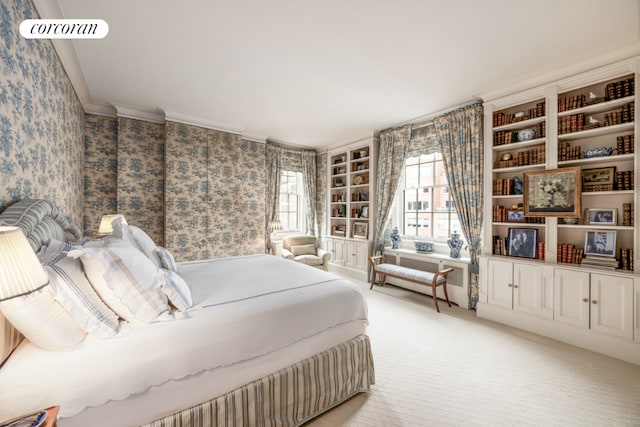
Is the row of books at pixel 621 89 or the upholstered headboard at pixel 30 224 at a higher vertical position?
the row of books at pixel 621 89

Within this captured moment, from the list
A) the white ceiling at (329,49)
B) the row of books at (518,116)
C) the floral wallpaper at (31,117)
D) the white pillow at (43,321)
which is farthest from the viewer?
the row of books at (518,116)

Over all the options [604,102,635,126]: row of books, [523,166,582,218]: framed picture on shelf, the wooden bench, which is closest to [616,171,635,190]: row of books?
[523,166,582,218]: framed picture on shelf

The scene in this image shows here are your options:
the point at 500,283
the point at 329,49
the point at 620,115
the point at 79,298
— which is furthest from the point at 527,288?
the point at 79,298

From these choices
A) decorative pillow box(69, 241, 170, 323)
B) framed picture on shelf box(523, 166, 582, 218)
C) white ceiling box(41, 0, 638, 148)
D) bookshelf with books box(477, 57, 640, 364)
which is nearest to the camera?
decorative pillow box(69, 241, 170, 323)

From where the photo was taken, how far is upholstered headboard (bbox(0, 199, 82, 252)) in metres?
1.32

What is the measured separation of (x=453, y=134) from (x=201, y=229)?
4.41m

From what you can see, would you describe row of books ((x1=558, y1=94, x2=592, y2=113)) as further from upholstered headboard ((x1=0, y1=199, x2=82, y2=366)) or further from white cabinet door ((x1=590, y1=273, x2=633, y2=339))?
upholstered headboard ((x1=0, y1=199, x2=82, y2=366))

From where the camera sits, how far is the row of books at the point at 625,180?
2406mm

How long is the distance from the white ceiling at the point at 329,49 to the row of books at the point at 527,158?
33.7 inches

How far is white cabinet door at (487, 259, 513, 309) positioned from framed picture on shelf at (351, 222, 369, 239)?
7.44 feet

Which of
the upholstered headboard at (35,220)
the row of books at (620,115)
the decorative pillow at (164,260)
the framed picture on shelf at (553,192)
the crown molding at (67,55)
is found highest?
the crown molding at (67,55)

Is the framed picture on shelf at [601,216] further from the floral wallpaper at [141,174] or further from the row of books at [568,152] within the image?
the floral wallpaper at [141,174]

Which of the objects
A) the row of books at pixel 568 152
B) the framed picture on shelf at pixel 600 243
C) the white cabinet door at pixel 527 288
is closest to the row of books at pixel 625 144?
the row of books at pixel 568 152

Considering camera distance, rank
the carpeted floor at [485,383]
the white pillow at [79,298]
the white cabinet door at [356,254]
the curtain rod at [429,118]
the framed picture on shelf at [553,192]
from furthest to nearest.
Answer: the white cabinet door at [356,254] → the curtain rod at [429,118] → the framed picture on shelf at [553,192] → the carpeted floor at [485,383] → the white pillow at [79,298]
